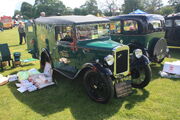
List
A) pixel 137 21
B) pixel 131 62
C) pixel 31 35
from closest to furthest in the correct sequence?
pixel 131 62 < pixel 137 21 < pixel 31 35

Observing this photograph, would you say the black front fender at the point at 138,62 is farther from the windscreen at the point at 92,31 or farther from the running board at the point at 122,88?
the windscreen at the point at 92,31

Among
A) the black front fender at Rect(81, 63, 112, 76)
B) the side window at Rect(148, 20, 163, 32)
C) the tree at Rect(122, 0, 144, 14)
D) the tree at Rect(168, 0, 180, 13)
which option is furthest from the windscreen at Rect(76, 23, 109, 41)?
the tree at Rect(122, 0, 144, 14)

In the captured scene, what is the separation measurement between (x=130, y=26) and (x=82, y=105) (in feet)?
13.5

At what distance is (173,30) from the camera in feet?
29.3

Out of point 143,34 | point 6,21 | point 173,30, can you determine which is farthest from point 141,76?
point 6,21

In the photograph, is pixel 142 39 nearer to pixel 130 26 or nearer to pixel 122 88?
pixel 130 26

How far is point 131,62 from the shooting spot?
462cm

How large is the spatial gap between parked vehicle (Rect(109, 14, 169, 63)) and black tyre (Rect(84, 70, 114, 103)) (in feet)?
8.55

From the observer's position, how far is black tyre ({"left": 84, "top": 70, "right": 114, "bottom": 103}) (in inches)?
144

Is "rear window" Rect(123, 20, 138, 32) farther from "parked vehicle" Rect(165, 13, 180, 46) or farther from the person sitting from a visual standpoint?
"parked vehicle" Rect(165, 13, 180, 46)

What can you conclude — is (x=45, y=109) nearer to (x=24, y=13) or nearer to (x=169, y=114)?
(x=169, y=114)

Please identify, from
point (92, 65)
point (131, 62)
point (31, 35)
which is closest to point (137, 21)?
A: point (131, 62)

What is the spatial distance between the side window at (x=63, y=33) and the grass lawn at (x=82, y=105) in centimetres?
141

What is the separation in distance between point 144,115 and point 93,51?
6.13 feet
